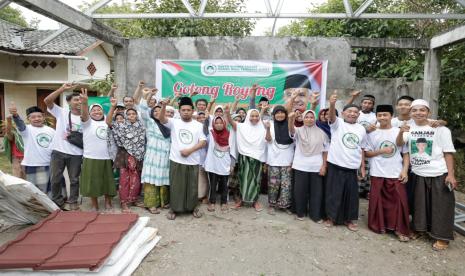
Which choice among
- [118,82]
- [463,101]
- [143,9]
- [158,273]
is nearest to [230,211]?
[158,273]

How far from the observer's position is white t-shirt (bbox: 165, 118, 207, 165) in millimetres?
4152

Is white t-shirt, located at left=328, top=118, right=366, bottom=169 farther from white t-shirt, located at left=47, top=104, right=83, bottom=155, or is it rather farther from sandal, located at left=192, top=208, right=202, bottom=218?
white t-shirt, located at left=47, top=104, right=83, bottom=155

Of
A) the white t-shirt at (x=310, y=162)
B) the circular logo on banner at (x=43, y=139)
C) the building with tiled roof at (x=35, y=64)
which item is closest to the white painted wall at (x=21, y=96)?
the building with tiled roof at (x=35, y=64)

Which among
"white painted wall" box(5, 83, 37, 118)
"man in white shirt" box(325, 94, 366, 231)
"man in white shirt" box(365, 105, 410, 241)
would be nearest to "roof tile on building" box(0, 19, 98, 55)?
"white painted wall" box(5, 83, 37, 118)

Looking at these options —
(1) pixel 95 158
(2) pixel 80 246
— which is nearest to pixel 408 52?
(1) pixel 95 158

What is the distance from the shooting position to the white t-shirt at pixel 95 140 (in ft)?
13.5

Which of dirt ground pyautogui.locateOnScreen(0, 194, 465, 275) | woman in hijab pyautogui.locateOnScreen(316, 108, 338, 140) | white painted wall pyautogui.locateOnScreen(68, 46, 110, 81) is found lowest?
dirt ground pyautogui.locateOnScreen(0, 194, 465, 275)

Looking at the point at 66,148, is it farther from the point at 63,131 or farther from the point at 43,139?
the point at 43,139

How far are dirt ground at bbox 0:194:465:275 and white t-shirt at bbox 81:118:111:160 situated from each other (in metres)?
1.04

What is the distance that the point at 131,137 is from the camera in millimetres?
4246

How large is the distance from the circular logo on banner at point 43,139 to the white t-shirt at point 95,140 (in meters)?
0.55

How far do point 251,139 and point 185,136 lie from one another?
0.90 m

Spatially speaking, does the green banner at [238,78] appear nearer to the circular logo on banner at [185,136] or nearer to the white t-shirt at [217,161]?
the white t-shirt at [217,161]

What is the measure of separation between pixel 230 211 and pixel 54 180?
7.58ft
